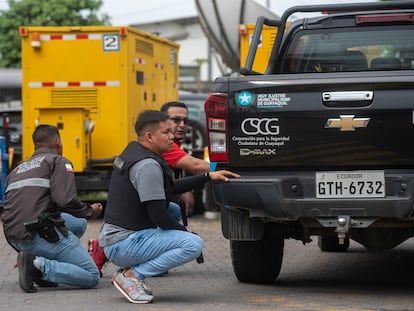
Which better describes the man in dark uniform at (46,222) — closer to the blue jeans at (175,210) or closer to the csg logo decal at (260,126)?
the blue jeans at (175,210)

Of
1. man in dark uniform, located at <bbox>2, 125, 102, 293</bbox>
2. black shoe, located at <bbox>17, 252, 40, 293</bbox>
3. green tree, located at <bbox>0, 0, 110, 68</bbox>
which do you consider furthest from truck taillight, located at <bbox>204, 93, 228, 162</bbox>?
green tree, located at <bbox>0, 0, 110, 68</bbox>

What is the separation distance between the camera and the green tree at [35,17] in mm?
43562

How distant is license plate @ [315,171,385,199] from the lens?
7461 mm

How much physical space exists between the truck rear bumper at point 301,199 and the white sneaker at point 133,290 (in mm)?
857

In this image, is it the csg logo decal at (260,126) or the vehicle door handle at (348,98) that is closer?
the vehicle door handle at (348,98)

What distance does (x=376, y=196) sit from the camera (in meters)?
7.45

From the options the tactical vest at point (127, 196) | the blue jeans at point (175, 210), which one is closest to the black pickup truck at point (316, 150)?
the tactical vest at point (127, 196)

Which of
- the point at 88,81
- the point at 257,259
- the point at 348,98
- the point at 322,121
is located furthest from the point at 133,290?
the point at 88,81

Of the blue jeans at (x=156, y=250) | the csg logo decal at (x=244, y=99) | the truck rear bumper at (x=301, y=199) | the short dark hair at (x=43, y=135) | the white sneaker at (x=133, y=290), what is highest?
the csg logo decal at (x=244, y=99)

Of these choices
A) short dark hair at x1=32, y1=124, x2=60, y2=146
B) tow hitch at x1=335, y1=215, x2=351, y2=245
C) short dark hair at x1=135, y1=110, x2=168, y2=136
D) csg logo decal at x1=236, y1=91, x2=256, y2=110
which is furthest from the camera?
short dark hair at x1=32, y1=124, x2=60, y2=146

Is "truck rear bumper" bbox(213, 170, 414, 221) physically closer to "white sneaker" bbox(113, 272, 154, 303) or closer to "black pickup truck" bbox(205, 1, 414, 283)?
"black pickup truck" bbox(205, 1, 414, 283)

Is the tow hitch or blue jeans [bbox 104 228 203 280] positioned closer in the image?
the tow hitch

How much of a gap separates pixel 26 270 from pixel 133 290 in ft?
3.43

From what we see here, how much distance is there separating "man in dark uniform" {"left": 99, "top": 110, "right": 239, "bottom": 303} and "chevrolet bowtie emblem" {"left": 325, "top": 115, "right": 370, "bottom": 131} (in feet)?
2.67
